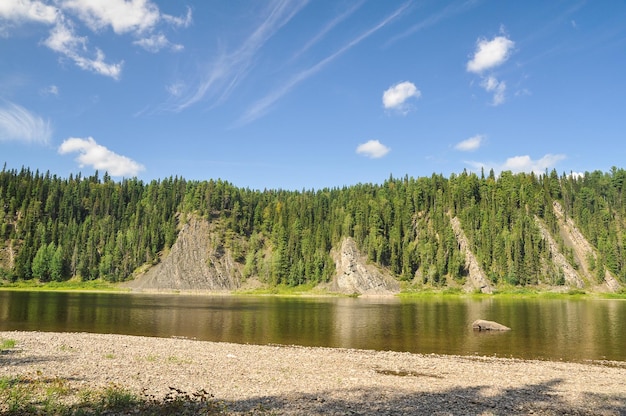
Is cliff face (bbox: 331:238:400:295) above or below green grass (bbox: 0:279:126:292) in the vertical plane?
above

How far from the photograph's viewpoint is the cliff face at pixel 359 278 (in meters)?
177

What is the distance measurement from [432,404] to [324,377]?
8444 mm

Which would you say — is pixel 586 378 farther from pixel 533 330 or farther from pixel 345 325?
pixel 345 325

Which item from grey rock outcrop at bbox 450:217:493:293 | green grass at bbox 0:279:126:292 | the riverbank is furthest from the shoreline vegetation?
the riverbank

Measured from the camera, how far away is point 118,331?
56.5 meters

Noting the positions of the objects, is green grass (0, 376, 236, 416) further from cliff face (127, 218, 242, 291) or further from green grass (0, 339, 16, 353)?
cliff face (127, 218, 242, 291)

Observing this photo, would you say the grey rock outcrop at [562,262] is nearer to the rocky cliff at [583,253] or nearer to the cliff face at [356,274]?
the cliff face at [356,274]

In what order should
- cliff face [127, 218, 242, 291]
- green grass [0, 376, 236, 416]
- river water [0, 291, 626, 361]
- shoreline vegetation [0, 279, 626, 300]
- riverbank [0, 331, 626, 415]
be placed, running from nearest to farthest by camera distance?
green grass [0, 376, 236, 416] → riverbank [0, 331, 626, 415] → river water [0, 291, 626, 361] → shoreline vegetation [0, 279, 626, 300] → cliff face [127, 218, 242, 291]

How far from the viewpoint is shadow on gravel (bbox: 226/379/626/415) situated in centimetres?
1994

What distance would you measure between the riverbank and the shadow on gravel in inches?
2.1

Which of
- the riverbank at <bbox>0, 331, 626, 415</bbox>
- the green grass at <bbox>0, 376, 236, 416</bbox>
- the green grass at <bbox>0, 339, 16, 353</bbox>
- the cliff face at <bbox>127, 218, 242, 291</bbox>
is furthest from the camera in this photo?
the cliff face at <bbox>127, 218, 242, 291</bbox>

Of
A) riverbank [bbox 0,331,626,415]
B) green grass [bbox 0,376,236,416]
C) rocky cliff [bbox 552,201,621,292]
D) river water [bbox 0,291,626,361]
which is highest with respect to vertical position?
rocky cliff [bbox 552,201,621,292]

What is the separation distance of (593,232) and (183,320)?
19148 cm

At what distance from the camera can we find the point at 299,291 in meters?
181
